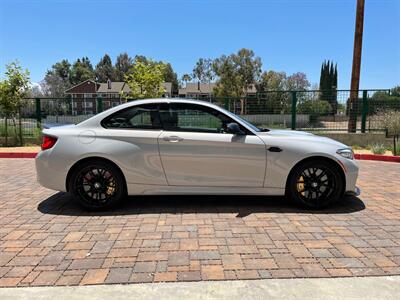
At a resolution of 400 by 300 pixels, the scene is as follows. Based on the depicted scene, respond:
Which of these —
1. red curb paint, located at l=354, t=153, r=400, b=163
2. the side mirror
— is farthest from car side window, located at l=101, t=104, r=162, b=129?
red curb paint, located at l=354, t=153, r=400, b=163

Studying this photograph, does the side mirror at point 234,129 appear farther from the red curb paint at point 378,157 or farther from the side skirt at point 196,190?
the red curb paint at point 378,157

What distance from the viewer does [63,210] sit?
5.52 m

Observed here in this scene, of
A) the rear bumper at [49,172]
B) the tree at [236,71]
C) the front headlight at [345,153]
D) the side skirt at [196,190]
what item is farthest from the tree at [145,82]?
the tree at [236,71]

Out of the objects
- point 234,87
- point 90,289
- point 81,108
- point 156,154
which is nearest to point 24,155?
point 81,108

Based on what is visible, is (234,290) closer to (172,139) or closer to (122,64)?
(172,139)

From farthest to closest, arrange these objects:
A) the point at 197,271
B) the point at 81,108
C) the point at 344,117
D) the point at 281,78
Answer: the point at 281,78 → the point at 81,108 → the point at 344,117 → the point at 197,271

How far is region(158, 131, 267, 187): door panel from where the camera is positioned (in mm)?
5320

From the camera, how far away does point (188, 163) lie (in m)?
5.34

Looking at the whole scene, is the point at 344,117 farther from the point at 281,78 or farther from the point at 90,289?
the point at 281,78

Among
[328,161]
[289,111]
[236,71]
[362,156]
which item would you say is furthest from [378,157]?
[236,71]

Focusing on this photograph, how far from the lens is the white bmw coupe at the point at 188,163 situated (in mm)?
5320

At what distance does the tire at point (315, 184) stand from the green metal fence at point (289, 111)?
8.58 m

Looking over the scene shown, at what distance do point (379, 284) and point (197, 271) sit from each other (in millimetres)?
1595

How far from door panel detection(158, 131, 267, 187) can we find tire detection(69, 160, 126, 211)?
741 millimetres
